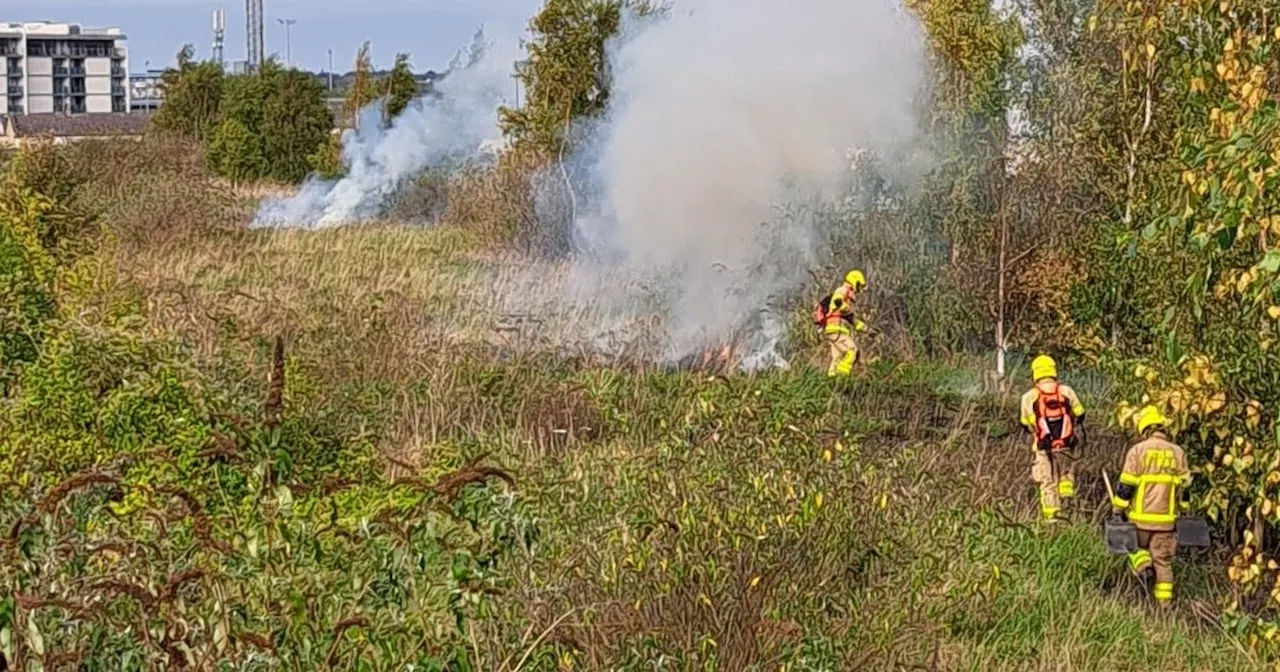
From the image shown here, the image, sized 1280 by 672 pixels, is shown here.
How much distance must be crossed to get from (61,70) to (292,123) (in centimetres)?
7065

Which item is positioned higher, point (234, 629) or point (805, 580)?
point (234, 629)

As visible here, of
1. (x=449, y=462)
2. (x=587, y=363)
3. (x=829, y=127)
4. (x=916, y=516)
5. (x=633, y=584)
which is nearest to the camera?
(x=633, y=584)

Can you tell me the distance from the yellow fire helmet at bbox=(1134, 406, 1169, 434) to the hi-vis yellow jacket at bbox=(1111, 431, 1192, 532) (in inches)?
2.9

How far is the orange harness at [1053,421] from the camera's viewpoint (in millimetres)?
9438

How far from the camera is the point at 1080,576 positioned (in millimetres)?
8227

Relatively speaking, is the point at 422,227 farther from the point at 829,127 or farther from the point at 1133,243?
the point at 1133,243

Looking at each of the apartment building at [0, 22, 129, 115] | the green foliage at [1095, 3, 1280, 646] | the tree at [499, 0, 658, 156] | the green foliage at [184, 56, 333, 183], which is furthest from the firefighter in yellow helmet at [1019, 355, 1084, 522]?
the apartment building at [0, 22, 129, 115]

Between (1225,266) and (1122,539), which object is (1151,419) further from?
(1225,266)

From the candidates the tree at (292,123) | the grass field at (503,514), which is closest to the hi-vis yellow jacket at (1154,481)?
the grass field at (503,514)

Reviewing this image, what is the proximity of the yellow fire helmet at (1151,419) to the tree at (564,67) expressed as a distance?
44.4ft

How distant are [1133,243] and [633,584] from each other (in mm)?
1994

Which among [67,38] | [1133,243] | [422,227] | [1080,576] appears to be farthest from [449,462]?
[67,38]

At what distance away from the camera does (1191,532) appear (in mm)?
8484

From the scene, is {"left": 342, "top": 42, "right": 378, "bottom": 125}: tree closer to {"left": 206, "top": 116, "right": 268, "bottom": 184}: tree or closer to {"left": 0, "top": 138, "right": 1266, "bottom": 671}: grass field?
{"left": 206, "top": 116, "right": 268, "bottom": 184}: tree
